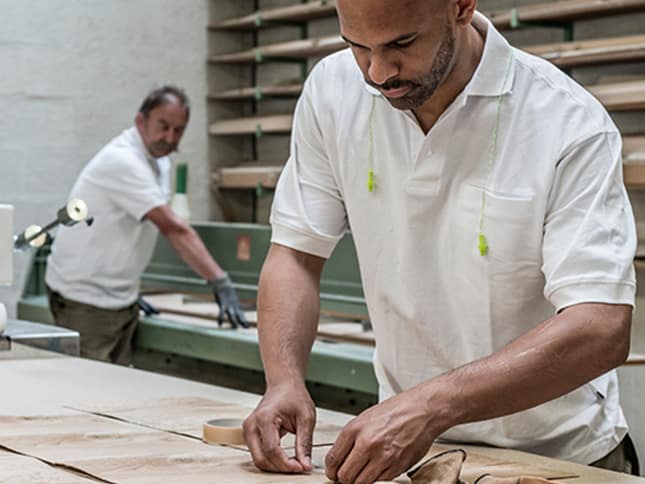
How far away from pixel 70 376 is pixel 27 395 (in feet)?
0.93

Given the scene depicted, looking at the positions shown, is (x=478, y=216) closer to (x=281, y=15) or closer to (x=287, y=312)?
(x=287, y=312)

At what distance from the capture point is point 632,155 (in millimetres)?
4301

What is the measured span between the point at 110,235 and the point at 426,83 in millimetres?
3359

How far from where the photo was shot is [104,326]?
4.89 metres

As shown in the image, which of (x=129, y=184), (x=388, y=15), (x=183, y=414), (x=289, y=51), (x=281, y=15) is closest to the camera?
(x=388, y=15)

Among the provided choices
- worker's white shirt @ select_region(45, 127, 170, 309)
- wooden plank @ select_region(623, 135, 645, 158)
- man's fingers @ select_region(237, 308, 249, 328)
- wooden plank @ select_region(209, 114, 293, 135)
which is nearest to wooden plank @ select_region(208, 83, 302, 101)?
wooden plank @ select_region(209, 114, 293, 135)

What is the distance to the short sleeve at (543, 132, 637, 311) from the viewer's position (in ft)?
5.55

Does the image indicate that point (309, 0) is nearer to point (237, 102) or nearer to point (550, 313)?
point (237, 102)

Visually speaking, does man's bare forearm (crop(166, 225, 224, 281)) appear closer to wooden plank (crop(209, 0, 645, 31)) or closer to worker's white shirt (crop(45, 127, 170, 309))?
worker's white shirt (crop(45, 127, 170, 309))

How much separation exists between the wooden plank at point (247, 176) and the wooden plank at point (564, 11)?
157 cm

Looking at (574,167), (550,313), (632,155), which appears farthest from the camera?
(632,155)

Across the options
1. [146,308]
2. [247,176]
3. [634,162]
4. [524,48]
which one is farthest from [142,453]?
[247,176]

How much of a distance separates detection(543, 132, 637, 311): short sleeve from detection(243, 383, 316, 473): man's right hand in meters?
0.41

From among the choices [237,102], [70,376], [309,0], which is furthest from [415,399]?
[237,102]
